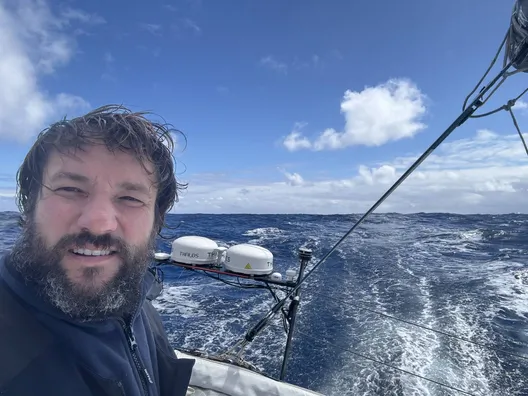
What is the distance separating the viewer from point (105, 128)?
129 centimetres

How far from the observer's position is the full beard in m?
1.06

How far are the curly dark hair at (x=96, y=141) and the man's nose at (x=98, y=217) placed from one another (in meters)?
0.24

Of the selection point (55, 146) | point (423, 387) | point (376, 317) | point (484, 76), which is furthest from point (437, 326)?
point (55, 146)

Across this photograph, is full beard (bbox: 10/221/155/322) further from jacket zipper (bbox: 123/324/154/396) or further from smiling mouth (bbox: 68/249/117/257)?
jacket zipper (bbox: 123/324/154/396)

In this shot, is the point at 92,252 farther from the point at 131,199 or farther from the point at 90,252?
the point at 131,199

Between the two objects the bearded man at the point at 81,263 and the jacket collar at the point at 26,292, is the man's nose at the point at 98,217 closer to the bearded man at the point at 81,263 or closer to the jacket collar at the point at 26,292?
the bearded man at the point at 81,263

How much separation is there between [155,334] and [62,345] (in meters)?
0.67

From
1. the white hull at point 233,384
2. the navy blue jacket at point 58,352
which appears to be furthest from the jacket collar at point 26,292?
the white hull at point 233,384

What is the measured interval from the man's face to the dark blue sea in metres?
1.22

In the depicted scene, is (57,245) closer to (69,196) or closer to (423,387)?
(69,196)

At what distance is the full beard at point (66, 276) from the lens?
1.06 m

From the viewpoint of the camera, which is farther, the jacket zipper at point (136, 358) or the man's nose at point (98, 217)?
the jacket zipper at point (136, 358)

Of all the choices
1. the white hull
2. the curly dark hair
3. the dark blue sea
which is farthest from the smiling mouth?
the white hull

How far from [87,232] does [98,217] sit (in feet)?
0.21
